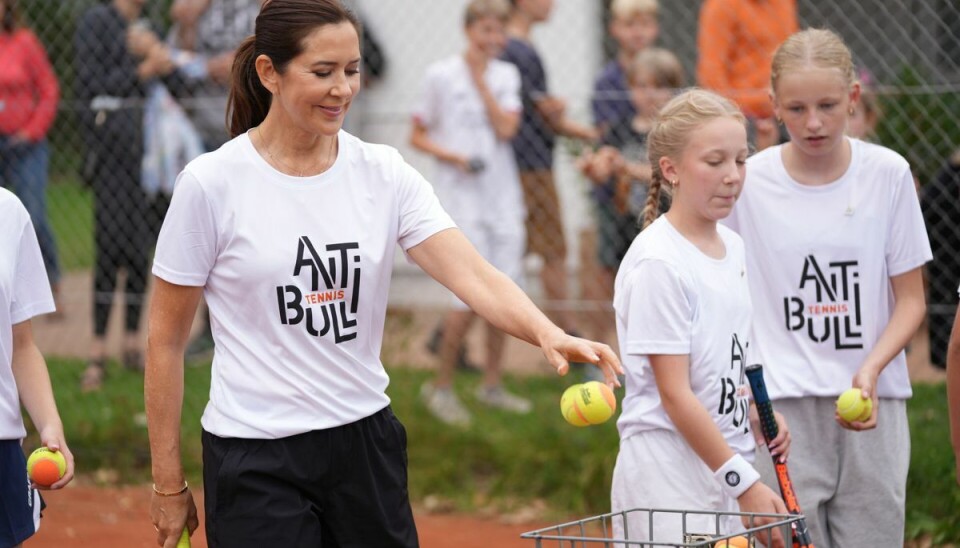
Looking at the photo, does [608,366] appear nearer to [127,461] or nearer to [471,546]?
[471,546]

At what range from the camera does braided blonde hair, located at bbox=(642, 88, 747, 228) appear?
11.8ft

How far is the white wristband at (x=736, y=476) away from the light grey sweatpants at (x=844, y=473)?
0.52m

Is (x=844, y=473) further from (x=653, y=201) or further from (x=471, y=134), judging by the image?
(x=471, y=134)

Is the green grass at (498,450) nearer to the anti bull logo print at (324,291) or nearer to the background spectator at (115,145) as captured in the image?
the background spectator at (115,145)

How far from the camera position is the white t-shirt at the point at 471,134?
7.22 m

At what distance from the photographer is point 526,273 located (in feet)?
25.7

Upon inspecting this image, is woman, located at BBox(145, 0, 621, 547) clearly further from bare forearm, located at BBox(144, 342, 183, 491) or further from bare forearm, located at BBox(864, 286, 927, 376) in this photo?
bare forearm, located at BBox(864, 286, 927, 376)

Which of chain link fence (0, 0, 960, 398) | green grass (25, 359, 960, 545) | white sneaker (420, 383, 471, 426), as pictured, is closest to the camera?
green grass (25, 359, 960, 545)

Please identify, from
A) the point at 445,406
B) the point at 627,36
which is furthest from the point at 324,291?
the point at 627,36

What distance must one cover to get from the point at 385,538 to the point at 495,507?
10.2 ft

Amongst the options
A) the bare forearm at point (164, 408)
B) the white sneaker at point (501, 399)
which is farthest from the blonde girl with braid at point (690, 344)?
the white sneaker at point (501, 399)

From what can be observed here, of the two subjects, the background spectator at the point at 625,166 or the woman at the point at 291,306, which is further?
the background spectator at the point at 625,166

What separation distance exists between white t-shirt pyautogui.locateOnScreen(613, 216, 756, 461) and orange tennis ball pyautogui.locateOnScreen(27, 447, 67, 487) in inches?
57.0

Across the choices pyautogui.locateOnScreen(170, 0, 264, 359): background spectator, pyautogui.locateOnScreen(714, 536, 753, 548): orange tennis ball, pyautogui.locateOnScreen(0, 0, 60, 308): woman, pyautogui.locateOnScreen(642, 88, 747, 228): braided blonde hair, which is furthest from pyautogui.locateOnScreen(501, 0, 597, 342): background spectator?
pyautogui.locateOnScreen(714, 536, 753, 548): orange tennis ball
